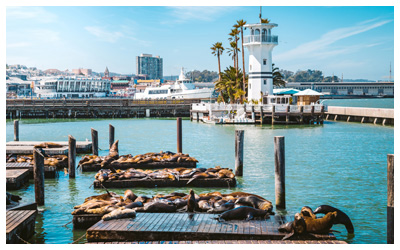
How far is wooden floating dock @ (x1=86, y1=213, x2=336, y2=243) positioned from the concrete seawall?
33617 mm

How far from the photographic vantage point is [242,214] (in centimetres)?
933

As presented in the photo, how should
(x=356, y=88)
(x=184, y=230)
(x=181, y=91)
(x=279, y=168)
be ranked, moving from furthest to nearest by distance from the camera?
(x=356, y=88) → (x=181, y=91) → (x=279, y=168) → (x=184, y=230)

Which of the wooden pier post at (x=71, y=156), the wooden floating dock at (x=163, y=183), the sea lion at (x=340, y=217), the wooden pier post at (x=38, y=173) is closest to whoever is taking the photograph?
the sea lion at (x=340, y=217)

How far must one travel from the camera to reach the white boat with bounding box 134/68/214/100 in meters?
70.0

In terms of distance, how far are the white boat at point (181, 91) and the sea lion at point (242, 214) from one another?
197 ft

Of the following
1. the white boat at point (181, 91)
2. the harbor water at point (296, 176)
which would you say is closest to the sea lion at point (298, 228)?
the harbor water at point (296, 176)

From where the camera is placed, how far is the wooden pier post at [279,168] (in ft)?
36.6

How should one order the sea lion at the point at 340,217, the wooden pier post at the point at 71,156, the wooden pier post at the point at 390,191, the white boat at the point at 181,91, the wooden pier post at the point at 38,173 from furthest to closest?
the white boat at the point at 181,91 < the wooden pier post at the point at 71,156 < the wooden pier post at the point at 38,173 < the sea lion at the point at 340,217 < the wooden pier post at the point at 390,191

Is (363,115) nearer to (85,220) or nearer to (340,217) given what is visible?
(340,217)

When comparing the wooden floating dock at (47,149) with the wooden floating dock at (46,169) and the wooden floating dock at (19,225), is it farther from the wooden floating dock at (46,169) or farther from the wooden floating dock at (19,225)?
the wooden floating dock at (19,225)

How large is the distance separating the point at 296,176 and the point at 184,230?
902 centimetres

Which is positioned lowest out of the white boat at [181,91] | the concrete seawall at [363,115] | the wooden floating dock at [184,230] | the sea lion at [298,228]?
the wooden floating dock at [184,230]

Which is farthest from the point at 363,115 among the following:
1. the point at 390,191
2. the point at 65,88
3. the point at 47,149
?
the point at 65,88

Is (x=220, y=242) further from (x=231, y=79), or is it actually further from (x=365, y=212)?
(x=231, y=79)
